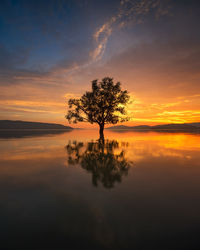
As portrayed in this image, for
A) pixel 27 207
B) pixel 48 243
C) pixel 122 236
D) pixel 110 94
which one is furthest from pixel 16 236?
pixel 110 94

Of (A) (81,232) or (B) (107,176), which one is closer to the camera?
(A) (81,232)

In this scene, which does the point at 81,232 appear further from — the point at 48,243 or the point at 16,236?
the point at 16,236

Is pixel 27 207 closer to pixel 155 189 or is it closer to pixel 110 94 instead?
pixel 155 189

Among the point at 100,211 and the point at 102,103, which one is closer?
the point at 100,211

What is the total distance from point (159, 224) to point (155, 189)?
7.28ft

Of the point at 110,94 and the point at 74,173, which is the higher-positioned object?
the point at 110,94

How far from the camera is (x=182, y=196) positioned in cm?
511

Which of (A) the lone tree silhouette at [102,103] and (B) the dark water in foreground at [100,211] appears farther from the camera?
(A) the lone tree silhouette at [102,103]

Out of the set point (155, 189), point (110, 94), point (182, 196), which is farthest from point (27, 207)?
point (110, 94)

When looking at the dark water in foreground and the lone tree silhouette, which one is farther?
the lone tree silhouette

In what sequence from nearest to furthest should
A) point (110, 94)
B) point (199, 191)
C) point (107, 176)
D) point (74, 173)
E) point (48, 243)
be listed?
point (48, 243), point (199, 191), point (107, 176), point (74, 173), point (110, 94)

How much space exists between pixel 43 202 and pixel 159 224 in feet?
11.7

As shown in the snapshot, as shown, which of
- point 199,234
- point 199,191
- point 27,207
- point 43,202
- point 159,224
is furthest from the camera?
point 199,191

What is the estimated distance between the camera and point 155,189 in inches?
226
